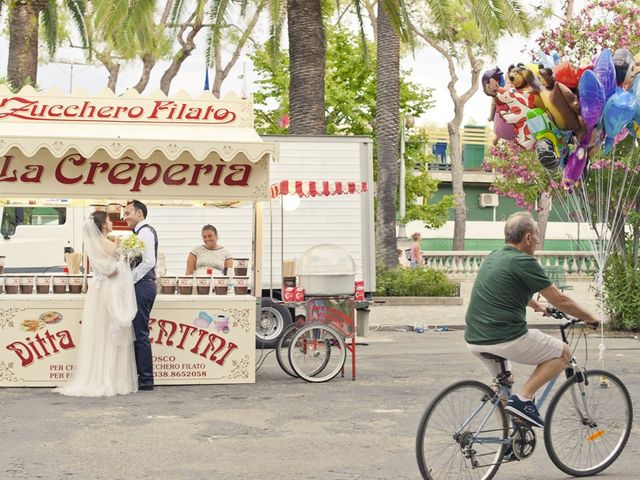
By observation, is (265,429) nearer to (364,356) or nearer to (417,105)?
(364,356)

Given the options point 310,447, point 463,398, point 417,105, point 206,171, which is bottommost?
point 310,447

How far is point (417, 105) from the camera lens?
132 ft

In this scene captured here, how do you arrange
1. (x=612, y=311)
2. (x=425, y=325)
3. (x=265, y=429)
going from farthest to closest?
(x=425, y=325) → (x=612, y=311) → (x=265, y=429)

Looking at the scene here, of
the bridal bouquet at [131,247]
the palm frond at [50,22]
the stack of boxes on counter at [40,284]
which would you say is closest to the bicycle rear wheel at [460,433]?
the bridal bouquet at [131,247]

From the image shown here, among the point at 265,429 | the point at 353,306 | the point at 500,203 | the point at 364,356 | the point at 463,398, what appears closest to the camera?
the point at 463,398

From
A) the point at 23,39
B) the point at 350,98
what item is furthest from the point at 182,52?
the point at 23,39

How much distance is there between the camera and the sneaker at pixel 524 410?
23.2ft

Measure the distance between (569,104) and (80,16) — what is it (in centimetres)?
2445

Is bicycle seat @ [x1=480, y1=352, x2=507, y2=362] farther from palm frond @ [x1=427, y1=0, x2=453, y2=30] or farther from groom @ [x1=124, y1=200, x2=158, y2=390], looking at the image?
palm frond @ [x1=427, y1=0, x2=453, y2=30]

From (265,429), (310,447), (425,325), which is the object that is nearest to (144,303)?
(265,429)

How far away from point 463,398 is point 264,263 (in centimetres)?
1105

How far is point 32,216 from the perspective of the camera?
20.9 metres

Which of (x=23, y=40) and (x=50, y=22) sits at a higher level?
(x=50, y=22)

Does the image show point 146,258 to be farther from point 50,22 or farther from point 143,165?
point 50,22
